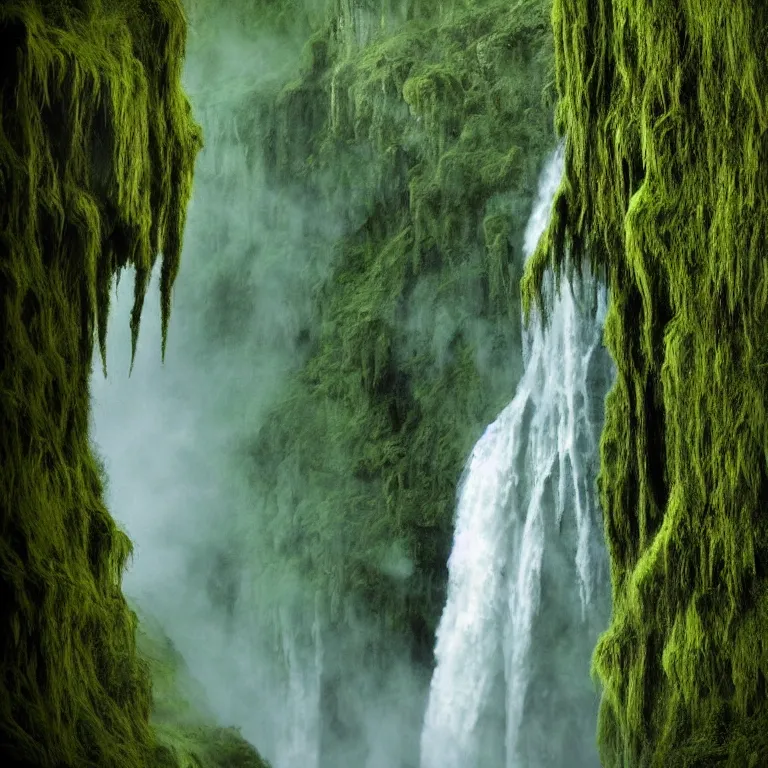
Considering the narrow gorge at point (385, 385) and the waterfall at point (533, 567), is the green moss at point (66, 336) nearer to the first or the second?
the narrow gorge at point (385, 385)

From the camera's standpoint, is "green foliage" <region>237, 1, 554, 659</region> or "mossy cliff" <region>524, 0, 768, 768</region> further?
"green foliage" <region>237, 1, 554, 659</region>

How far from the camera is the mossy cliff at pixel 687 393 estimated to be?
4.05m

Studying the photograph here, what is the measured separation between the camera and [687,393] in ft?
13.9

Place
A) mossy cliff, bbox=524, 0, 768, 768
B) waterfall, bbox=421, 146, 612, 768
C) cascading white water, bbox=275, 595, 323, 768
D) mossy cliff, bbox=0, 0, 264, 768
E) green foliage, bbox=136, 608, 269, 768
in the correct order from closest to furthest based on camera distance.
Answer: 1. mossy cliff, bbox=0, 0, 264, 768
2. mossy cliff, bbox=524, 0, 768, 768
3. green foliage, bbox=136, 608, 269, 768
4. waterfall, bbox=421, 146, 612, 768
5. cascading white water, bbox=275, 595, 323, 768

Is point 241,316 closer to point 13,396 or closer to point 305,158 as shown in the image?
point 305,158

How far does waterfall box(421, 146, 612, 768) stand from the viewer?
12195 millimetres

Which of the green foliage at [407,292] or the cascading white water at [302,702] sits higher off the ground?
the green foliage at [407,292]

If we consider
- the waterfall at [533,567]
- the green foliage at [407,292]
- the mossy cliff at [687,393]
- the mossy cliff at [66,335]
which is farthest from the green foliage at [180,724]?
the waterfall at [533,567]

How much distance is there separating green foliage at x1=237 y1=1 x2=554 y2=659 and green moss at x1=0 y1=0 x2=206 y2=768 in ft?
32.5

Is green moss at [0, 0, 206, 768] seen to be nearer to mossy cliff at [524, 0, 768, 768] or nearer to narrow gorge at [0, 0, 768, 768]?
narrow gorge at [0, 0, 768, 768]

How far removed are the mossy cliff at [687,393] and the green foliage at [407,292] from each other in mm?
9457

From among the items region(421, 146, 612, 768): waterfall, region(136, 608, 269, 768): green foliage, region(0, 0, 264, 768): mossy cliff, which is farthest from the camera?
region(421, 146, 612, 768): waterfall

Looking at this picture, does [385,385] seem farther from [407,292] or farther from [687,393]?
[687,393]

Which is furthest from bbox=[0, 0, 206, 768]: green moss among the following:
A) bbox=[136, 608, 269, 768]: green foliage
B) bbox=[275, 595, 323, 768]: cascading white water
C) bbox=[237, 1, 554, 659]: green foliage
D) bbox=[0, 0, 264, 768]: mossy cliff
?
bbox=[275, 595, 323, 768]: cascading white water
